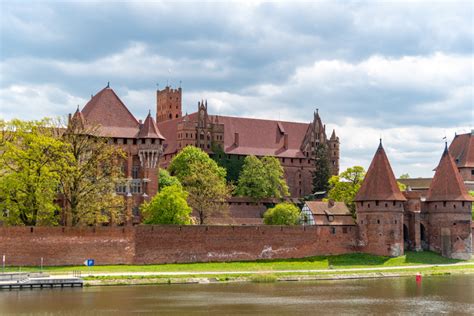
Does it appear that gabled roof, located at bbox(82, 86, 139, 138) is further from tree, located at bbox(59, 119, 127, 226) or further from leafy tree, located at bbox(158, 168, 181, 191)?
tree, located at bbox(59, 119, 127, 226)

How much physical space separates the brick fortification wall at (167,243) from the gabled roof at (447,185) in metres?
8.09

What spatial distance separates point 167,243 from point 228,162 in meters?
39.2

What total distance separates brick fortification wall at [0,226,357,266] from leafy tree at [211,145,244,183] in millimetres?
30862

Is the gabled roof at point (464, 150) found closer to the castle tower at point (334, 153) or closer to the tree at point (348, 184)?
the castle tower at point (334, 153)

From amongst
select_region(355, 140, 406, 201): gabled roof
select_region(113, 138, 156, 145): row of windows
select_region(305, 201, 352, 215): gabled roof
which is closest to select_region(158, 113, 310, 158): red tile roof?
select_region(113, 138, 156, 145): row of windows

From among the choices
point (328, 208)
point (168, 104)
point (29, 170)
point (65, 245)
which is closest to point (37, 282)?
point (65, 245)

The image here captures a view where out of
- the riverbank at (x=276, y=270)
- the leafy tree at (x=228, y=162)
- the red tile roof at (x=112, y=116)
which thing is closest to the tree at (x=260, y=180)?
the leafy tree at (x=228, y=162)

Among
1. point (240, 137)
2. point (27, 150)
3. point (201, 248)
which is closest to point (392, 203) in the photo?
point (201, 248)

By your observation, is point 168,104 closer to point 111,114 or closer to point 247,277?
point 111,114

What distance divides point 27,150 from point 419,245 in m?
32.0

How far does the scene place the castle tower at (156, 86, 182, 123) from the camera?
124m

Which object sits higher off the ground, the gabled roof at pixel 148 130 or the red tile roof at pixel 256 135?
the red tile roof at pixel 256 135

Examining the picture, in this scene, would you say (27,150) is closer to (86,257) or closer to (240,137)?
(86,257)

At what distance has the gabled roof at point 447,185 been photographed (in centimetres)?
6341
